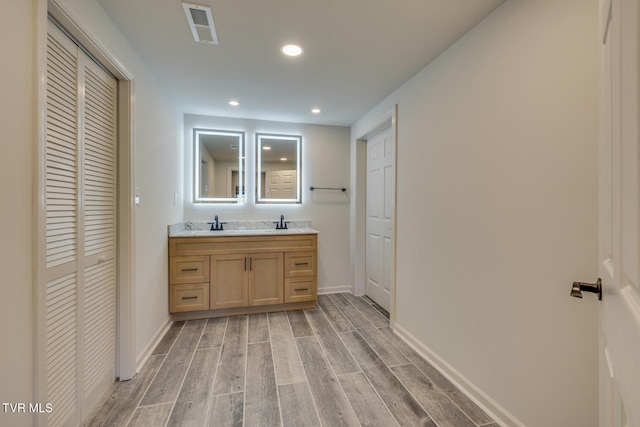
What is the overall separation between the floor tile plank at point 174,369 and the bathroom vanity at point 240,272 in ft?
1.04

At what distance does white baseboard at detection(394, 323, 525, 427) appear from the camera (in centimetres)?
142

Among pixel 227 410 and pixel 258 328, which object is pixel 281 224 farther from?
pixel 227 410

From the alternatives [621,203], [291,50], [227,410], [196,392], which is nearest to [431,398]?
[227,410]

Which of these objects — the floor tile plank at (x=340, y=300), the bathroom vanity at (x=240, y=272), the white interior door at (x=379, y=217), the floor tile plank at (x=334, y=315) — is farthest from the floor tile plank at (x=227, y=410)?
the white interior door at (x=379, y=217)

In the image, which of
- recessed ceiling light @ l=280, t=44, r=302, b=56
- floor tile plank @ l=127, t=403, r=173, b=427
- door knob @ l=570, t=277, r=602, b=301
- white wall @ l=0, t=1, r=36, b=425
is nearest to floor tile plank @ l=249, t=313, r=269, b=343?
A: floor tile plank @ l=127, t=403, r=173, b=427

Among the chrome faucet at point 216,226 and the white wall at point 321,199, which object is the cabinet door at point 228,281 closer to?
the chrome faucet at point 216,226

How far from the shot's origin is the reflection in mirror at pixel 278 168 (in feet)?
11.6

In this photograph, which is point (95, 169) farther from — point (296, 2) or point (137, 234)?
point (296, 2)

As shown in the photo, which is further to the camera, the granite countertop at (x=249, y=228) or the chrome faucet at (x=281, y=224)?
the chrome faucet at (x=281, y=224)

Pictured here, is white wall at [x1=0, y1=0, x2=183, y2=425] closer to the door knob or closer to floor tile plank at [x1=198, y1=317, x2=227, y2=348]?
floor tile plank at [x1=198, y1=317, x2=227, y2=348]

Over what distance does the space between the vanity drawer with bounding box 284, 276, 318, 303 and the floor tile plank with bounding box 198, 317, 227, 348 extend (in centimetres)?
70

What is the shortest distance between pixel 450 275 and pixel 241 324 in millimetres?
2021

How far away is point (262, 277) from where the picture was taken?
296 centimetres

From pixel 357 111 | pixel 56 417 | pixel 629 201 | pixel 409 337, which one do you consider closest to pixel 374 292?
pixel 409 337
